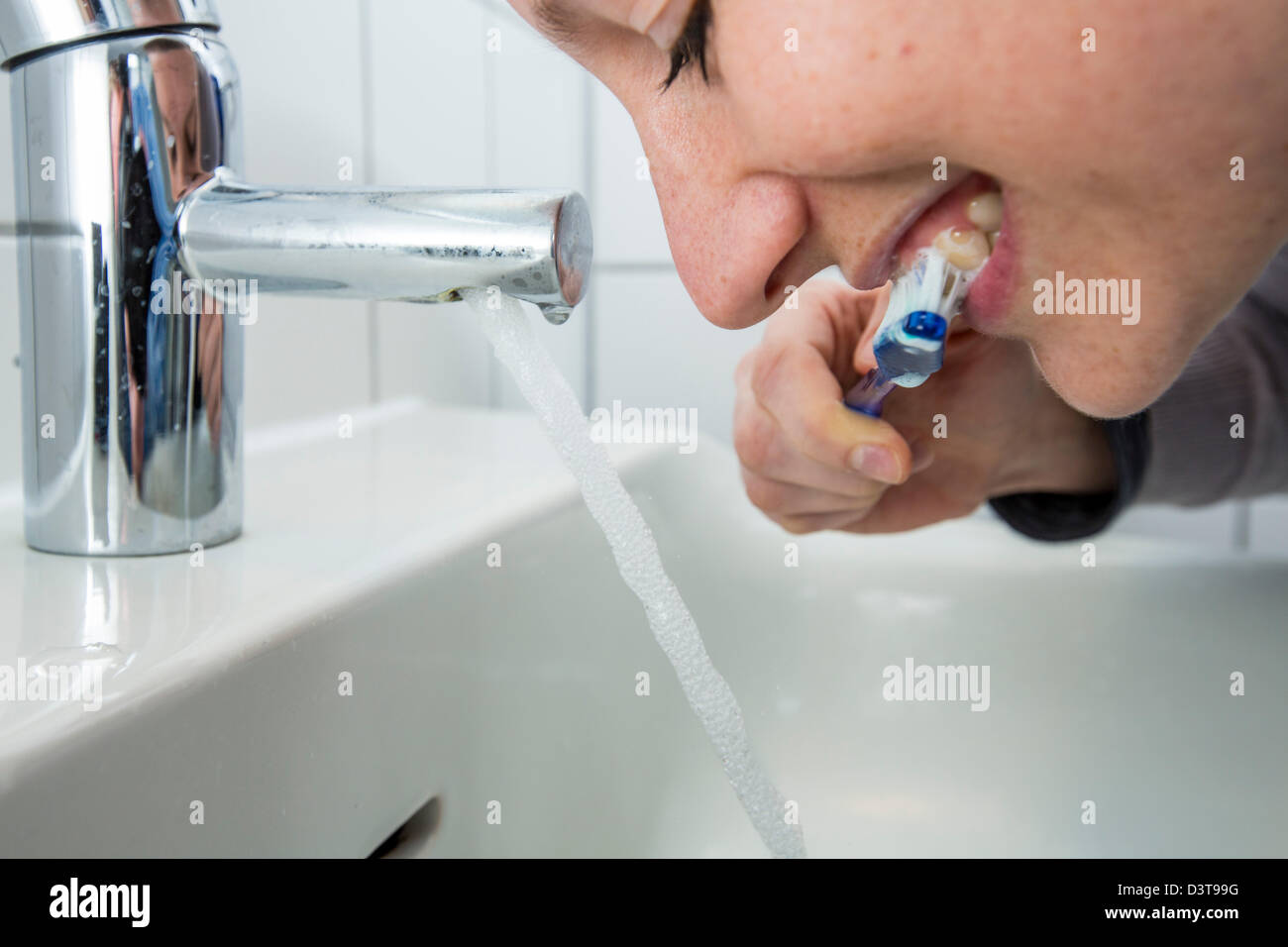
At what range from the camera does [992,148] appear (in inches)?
7.8

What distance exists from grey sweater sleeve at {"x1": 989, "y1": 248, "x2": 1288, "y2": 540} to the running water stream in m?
0.22

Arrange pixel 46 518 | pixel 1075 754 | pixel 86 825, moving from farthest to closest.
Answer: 1. pixel 1075 754
2. pixel 46 518
3. pixel 86 825

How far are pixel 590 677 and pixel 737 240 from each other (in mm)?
198

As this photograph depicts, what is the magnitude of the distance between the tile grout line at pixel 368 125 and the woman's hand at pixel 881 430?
0.25 metres

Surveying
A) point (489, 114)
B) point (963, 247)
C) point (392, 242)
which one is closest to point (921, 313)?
point (963, 247)

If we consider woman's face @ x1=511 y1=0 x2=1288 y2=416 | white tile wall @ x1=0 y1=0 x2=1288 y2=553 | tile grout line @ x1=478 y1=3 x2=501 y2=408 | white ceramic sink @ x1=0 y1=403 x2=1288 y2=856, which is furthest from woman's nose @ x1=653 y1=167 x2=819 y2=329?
tile grout line @ x1=478 y1=3 x2=501 y2=408

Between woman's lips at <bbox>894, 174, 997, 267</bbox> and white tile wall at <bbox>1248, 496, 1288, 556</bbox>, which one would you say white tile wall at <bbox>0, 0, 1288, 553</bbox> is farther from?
woman's lips at <bbox>894, 174, 997, 267</bbox>

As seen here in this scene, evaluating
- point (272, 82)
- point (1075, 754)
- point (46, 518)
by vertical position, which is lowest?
point (1075, 754)

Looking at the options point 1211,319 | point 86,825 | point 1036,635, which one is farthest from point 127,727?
point 1036,635

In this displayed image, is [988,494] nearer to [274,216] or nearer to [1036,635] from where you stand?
[1036,635]

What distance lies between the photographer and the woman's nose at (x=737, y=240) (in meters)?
0.23

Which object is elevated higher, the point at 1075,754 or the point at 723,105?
the point at 723,105
